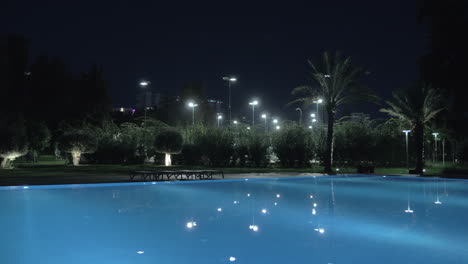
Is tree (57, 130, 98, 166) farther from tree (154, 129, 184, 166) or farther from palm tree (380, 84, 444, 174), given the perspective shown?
palm tree (380, 84, 444, 174)

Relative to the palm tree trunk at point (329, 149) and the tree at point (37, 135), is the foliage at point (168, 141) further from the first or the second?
the tree at point (37, 135)

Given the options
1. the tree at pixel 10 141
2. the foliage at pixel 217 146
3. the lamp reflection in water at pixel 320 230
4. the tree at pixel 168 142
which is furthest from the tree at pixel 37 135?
the lamp reflection in water at pixel 320 230

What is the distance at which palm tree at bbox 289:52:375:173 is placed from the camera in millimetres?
30703

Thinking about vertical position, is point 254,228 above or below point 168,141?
below

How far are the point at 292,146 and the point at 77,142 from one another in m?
16.8

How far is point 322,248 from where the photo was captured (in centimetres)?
789

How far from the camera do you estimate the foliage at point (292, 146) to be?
3638 cm

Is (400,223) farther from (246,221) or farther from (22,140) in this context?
(22,140)

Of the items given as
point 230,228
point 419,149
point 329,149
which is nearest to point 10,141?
point 329,149

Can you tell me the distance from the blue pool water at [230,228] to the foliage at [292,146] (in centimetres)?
1953

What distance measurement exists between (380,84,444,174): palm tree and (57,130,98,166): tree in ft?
76.1

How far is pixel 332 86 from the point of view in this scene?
31.2 metres

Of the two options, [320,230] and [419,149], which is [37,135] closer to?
[419,149]

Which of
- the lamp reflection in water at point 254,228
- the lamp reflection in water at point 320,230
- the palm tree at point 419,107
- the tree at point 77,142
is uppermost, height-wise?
the palm tree at point 419,107
